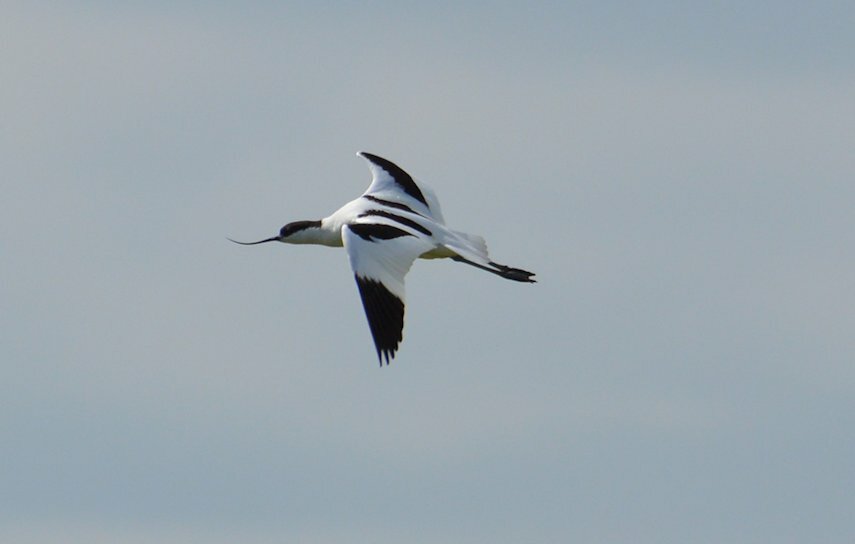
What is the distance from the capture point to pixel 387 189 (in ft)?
92.0

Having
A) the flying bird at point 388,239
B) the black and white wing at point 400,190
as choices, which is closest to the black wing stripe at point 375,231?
the flying bird at point 388,239

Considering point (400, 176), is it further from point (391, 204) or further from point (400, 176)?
point (391, 204)

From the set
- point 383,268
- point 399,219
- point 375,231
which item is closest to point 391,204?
point 399,219

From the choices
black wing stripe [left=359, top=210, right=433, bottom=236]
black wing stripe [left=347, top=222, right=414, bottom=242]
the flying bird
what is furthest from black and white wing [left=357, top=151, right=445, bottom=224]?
black wing stripe [left=347, top=222, right=414, bottom=242]

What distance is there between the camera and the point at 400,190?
91.8 ft

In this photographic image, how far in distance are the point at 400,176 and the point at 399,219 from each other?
251cm

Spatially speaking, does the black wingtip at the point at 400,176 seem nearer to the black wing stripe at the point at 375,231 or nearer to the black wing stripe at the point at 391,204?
the black wing stripe at the point at 391,204

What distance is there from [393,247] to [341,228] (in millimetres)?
2175

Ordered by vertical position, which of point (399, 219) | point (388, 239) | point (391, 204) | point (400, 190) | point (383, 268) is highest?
point (400, 190)

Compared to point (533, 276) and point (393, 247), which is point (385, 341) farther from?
point (533, 276)

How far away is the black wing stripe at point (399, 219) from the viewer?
25.6 metres

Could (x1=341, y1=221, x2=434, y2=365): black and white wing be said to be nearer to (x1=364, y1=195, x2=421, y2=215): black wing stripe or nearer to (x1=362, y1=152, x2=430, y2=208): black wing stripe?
(x1=364, y1=195, x2=421, y2=215): black wing stripe

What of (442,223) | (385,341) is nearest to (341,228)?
(442,223)

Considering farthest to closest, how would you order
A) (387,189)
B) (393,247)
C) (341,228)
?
(387,189) → (341,228) → (393,247)
